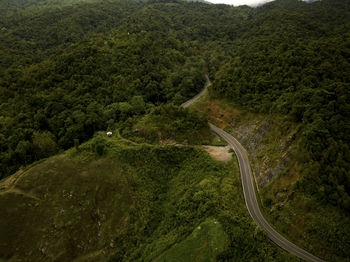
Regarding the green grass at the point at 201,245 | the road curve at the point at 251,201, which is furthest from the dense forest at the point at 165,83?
the green grass at the point at 201,245

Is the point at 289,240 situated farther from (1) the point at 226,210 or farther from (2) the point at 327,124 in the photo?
(2) the point at 327,124

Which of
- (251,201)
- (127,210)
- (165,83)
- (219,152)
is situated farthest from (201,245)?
(165,83)

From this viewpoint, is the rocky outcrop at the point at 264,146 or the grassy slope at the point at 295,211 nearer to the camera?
the grassy slope at the point at 295,211

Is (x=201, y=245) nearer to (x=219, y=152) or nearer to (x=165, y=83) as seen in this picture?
(x=219, y=152)

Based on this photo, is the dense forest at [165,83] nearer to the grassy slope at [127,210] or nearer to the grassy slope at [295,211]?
the grassy slope at [295,211]

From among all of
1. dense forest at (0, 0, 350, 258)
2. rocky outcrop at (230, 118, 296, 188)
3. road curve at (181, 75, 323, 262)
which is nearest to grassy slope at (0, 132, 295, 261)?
road curve at (181, 75, 323, 262)

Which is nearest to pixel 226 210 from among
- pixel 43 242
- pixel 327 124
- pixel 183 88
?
pixel 327 124
